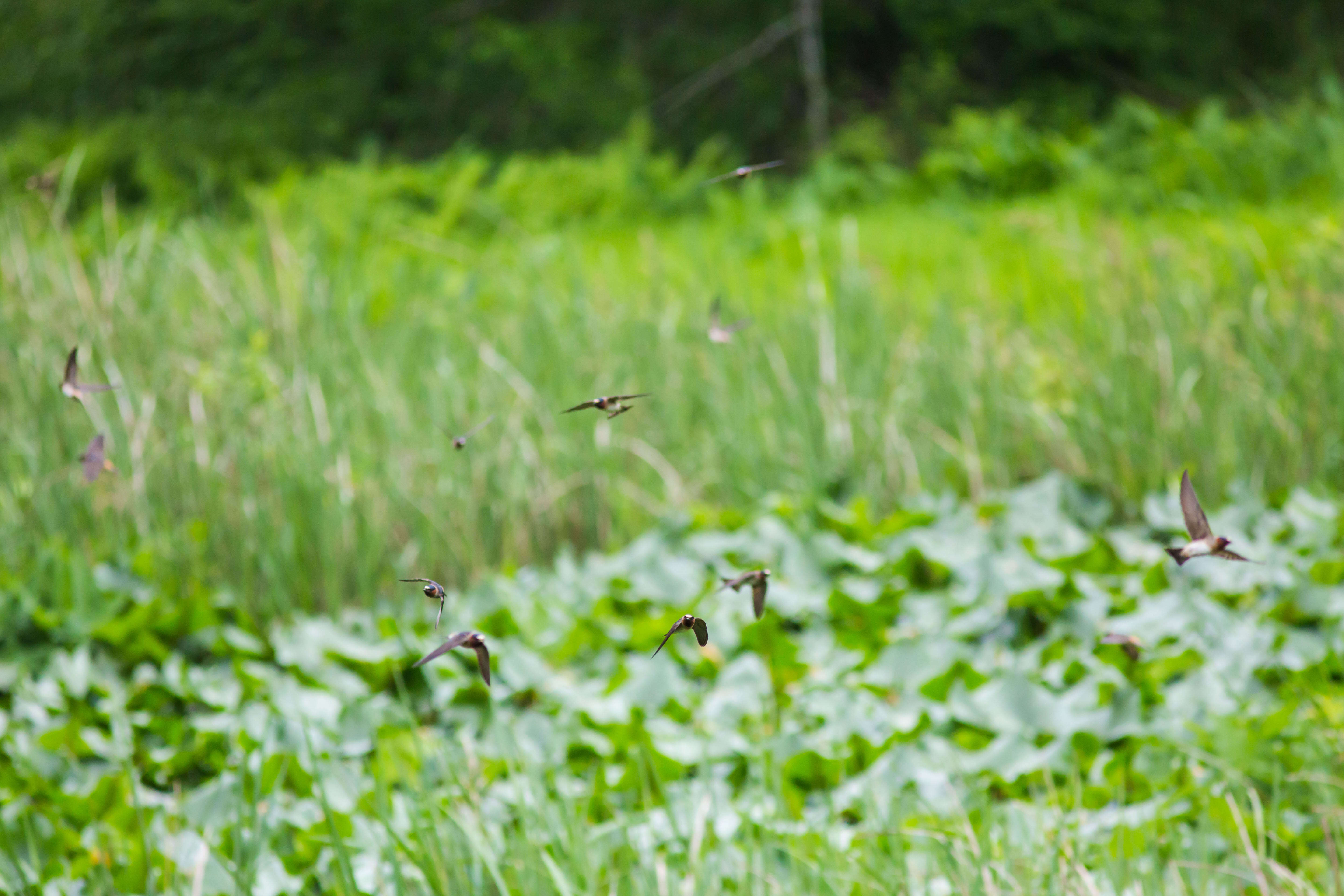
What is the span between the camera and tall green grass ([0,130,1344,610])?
256 centimetres

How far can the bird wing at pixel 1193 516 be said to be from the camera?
532 mm

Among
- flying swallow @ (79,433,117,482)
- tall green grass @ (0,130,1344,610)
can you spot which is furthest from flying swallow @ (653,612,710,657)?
tall green grass @ (0,130,1344,610)

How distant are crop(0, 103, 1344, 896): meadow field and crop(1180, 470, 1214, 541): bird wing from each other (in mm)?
820

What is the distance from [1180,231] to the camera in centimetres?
513

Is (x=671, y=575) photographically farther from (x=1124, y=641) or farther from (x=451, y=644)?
(x=451, y=644)

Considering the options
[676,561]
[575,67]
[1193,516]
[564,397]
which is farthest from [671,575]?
[575,67]

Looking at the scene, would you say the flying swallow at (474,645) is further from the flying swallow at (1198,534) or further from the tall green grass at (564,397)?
the tall green grass at (564,397)

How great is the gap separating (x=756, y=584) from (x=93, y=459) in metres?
0.42

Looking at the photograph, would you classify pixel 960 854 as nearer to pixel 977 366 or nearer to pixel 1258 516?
pixel 1258 516

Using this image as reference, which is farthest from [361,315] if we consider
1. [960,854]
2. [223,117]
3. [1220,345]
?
[223,117]

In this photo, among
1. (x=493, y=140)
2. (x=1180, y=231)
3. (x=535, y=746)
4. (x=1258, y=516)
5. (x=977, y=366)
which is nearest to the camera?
(x=535, y=746)

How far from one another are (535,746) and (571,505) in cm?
107

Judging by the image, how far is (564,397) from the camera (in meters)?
3.09

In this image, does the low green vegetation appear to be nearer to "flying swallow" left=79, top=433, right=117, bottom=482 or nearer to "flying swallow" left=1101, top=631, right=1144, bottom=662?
"flying swallow" left=1101, top=631, right=1144, bottom=662
